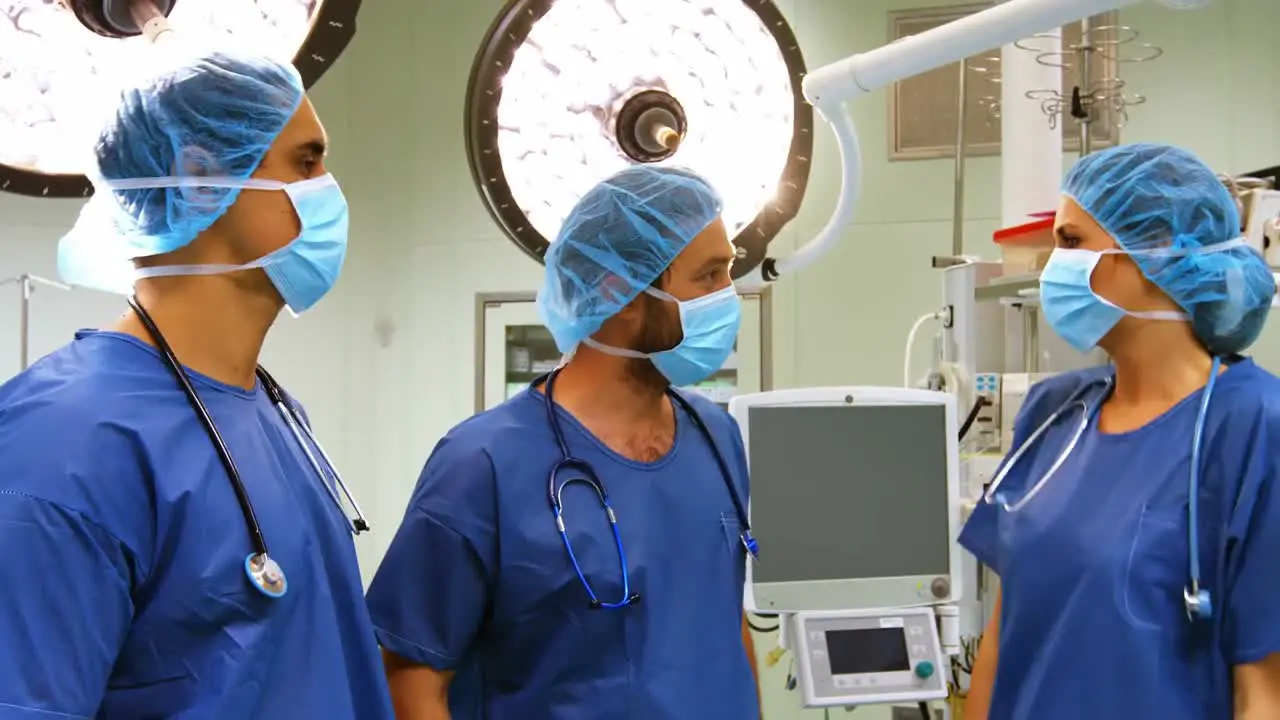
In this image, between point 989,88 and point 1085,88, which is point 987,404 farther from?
point 989,88

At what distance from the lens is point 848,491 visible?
193cm

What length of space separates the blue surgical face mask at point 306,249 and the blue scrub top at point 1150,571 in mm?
939

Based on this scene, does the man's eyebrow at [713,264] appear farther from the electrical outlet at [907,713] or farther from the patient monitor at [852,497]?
the electrical outlet at [907,713]

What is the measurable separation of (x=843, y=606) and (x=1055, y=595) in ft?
2.03

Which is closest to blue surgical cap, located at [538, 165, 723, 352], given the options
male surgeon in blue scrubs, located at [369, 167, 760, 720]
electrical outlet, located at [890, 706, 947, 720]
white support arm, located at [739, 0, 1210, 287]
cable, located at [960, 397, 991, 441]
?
male surgeon in blue scrubs, located at [369, 167, 760, 720]

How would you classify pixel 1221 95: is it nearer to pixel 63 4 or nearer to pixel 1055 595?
pixel 1055 595

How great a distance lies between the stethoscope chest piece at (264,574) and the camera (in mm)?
872

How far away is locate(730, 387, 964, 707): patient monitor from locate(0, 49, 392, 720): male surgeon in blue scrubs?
0.99 m

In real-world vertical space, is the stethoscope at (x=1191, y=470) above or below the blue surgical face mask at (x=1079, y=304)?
below

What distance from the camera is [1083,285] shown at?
1.38m

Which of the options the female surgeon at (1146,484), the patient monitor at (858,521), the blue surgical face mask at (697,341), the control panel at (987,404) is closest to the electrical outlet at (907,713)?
the patient monitor at (858,521)

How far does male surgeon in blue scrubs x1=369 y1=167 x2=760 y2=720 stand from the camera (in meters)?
1.20

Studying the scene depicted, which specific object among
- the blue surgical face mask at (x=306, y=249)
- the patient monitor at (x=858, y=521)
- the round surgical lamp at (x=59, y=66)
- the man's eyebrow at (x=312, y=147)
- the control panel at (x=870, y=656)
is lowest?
the control panel at (x=870, y=656)

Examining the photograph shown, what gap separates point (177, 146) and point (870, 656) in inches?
56.1
